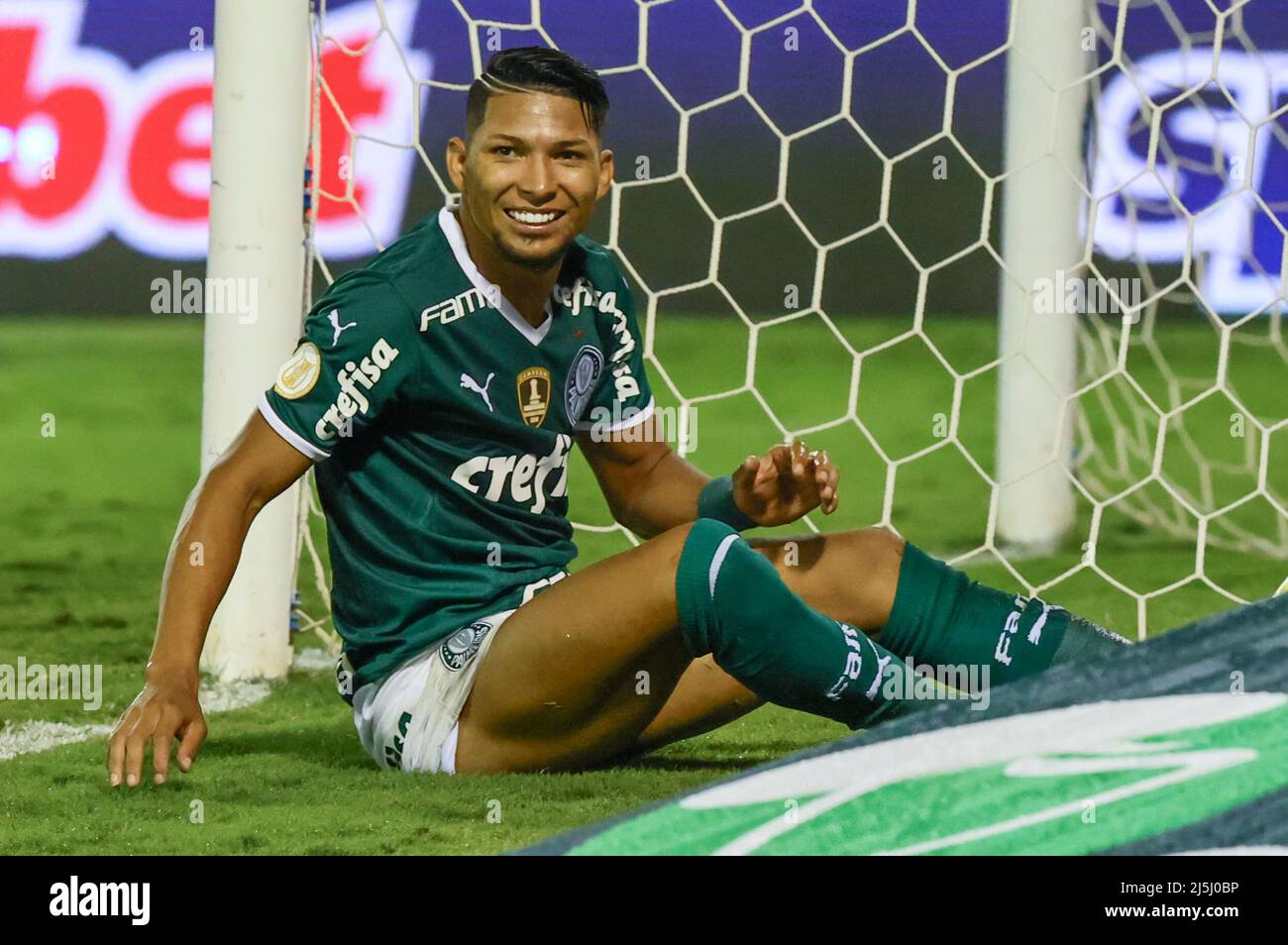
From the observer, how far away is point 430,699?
1.77m

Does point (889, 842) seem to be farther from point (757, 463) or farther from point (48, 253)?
point (48, 253)

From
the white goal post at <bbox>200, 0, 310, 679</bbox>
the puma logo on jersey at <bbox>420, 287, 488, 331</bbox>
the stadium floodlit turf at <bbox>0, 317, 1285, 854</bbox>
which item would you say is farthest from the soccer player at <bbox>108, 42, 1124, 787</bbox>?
the white goal post at <bbox>200, 0, 310, 679</bbox>

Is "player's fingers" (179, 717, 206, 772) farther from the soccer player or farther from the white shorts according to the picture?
the white shorts

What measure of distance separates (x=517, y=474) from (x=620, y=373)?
21cm

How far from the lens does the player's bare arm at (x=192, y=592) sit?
1510 mm

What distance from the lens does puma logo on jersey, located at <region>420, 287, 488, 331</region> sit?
176cm

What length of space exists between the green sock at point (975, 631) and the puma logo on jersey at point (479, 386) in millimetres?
459

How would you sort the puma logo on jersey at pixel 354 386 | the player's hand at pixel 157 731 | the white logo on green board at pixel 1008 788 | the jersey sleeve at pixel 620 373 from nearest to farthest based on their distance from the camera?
the white logo on green board at pixel 1008 788, the player's hand at pixel 157 731, the puma logo on jersey at pixel 354 386, the jersey sleeve at pixel 620 373

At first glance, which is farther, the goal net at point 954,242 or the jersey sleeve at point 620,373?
the goal net at point 954,242

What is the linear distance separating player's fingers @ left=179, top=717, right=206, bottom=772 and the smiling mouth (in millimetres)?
579

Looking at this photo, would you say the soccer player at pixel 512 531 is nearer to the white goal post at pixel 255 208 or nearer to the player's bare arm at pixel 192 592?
the player's bare arm at pixel 192 592

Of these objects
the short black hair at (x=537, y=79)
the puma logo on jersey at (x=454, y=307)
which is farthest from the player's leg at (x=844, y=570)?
the short black hair at (x=537, y=79)
